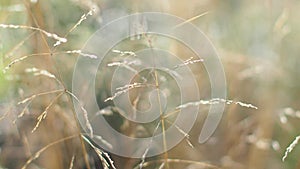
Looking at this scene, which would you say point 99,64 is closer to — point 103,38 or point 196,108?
point 103,38

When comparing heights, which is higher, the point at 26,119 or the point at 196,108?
the point at 26,119

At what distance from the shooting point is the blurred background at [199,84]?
1.22 meters

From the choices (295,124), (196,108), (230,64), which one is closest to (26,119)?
(196,108)

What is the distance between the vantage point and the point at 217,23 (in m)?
1.59

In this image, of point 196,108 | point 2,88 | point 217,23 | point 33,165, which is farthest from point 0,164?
point 217,23

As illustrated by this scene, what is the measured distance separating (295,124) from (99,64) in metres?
0.56

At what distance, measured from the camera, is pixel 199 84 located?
1.41 meters

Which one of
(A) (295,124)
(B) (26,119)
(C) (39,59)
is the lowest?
(A) (295,124)

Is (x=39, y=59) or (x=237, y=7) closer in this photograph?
(x=39, y=59)

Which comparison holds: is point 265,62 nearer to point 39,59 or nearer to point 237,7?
point 237,7

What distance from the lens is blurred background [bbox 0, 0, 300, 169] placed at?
1.22 meters

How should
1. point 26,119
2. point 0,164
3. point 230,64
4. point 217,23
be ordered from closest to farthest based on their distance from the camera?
point 0,164 < point 26,119 < point 230,64 < point 217,23

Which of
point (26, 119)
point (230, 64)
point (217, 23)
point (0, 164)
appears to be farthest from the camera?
point (217, 23)

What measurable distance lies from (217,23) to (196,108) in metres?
0.36
